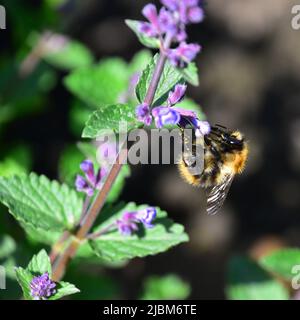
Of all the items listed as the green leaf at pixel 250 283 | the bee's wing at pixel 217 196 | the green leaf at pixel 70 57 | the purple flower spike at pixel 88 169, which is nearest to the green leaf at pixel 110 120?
the purple flower spike at pixel 88 169

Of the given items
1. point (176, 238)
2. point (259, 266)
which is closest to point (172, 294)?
point (259, 266)

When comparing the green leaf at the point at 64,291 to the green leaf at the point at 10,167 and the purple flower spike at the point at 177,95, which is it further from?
the green leaf at the point at 10,167

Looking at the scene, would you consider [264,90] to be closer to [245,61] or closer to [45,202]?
[245,61]

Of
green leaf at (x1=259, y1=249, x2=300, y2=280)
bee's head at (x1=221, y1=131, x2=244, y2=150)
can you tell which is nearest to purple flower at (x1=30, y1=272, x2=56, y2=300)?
bee's head at (x1=221, y1=131, x2=244, y2=150)

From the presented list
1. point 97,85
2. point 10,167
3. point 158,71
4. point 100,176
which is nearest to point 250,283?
point 100,176

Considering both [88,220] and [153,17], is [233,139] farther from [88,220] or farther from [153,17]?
[153,17]

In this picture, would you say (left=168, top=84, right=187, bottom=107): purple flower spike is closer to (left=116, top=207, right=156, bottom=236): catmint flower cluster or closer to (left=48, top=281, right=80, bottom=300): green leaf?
(left=116, top=207, right=156, bottom=236): catmint flower cluster

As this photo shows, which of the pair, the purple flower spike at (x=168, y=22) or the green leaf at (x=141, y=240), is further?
the green leaf at (x=141, y=240)
